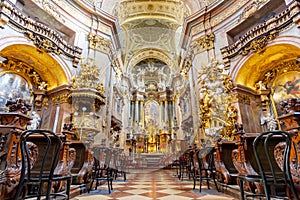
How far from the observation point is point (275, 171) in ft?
7.25

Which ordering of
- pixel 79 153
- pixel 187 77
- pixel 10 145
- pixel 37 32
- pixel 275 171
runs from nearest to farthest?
pixel 10 145 < pixel 275 171 < pixel 79 153 < pixel 37 32 < pixel 187 77

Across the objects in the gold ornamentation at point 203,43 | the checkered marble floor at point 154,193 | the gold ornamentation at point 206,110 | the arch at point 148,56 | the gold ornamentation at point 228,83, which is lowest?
the checkered marble floor at point 154,193

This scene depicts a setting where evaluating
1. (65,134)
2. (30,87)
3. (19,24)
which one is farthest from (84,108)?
(65,134)

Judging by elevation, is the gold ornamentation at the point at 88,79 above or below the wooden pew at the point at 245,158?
above

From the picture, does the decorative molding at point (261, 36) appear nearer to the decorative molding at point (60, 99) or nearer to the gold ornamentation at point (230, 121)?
the gold ornamentation at point (230, 121)

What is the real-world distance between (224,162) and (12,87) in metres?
6.99

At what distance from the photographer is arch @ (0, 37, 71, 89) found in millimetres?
5551

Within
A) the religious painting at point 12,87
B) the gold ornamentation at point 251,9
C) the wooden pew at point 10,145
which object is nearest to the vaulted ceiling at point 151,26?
the gold ornamentation at point 251,9

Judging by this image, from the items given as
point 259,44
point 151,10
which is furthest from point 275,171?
point 151,10

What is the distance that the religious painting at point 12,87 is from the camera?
5.92m

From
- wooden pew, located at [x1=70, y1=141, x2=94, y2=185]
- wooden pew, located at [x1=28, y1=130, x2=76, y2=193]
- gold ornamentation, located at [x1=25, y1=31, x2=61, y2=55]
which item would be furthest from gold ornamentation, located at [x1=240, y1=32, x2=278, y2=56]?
gold ornamentation, located at [x1=25, y1=31, x2=61, y2=55]

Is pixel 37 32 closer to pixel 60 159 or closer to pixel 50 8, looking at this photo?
pixel 50 8

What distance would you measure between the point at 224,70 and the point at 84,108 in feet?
17.9

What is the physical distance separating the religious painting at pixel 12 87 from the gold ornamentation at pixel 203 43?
7.09 metres
